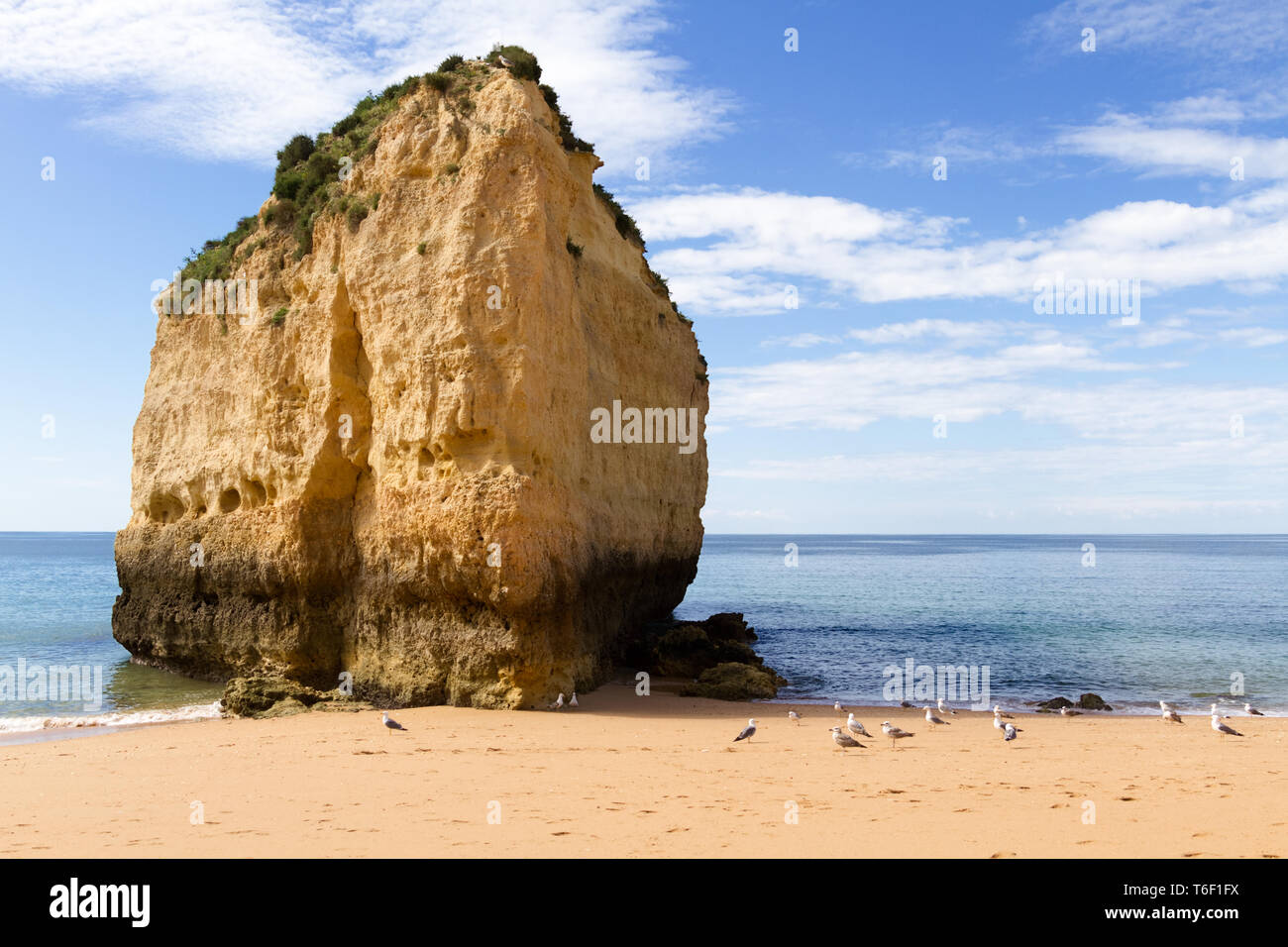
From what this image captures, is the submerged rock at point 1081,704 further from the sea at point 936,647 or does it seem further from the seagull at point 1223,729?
the seagull at point 1223,729

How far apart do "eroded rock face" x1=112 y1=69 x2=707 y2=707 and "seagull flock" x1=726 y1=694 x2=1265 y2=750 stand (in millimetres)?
2860

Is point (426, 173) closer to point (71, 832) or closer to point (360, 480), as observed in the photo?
point (360, 480)

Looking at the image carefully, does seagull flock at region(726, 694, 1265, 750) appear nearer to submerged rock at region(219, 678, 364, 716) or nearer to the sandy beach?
the sandy beach

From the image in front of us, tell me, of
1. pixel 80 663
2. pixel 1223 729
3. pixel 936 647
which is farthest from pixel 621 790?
pixel 936 647

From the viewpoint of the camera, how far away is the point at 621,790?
954cm

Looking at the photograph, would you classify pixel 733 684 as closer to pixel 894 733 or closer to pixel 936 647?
pixel 894 733

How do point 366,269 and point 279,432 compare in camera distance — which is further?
point 279,432

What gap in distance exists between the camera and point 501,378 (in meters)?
15.7

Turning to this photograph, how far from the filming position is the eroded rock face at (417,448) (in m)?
15.7

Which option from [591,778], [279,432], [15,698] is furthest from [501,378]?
[15,698]

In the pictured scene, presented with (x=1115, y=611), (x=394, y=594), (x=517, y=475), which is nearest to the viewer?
(x=517, y=475)

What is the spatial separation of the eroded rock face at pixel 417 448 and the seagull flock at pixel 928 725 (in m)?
2.86

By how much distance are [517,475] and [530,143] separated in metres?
6.36

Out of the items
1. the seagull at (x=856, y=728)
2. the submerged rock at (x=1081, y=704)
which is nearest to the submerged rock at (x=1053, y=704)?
the submerged rock at (x=1081, y=704)
